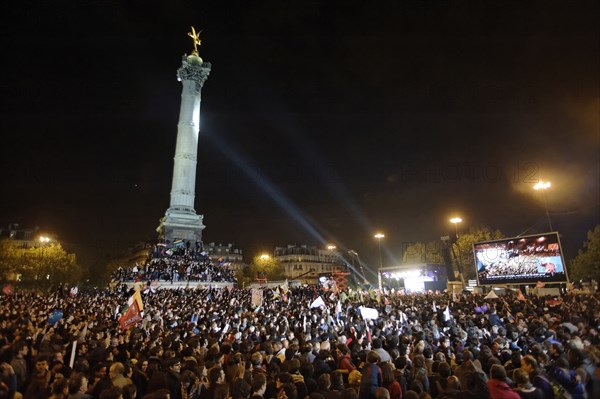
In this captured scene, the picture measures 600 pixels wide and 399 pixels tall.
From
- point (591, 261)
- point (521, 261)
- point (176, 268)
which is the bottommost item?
point (521, 261)

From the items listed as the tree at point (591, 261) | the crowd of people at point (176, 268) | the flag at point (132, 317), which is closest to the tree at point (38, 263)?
the crowd of people at point (176, 268)

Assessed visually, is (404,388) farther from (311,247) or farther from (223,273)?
(311,247)

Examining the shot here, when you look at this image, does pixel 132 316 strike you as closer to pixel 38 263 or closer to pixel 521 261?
pixel 521 261

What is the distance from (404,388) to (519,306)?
1609 centimetres

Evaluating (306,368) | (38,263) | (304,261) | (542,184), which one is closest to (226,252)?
(304,261)

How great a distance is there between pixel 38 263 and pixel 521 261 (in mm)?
67604

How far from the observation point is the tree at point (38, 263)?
167 ft

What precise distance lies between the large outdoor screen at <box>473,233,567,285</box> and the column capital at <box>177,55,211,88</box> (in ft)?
166

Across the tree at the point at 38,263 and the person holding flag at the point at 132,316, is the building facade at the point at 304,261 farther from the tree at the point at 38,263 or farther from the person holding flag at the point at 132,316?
the person holding flag at the point at 132,316

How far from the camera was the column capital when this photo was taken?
5672cm

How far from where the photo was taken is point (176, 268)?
36562mm

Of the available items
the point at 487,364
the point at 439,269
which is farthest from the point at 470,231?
the point at 487,364

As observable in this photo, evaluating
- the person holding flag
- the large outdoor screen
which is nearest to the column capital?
the large outdoor screen

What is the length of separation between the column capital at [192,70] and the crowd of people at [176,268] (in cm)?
3054
